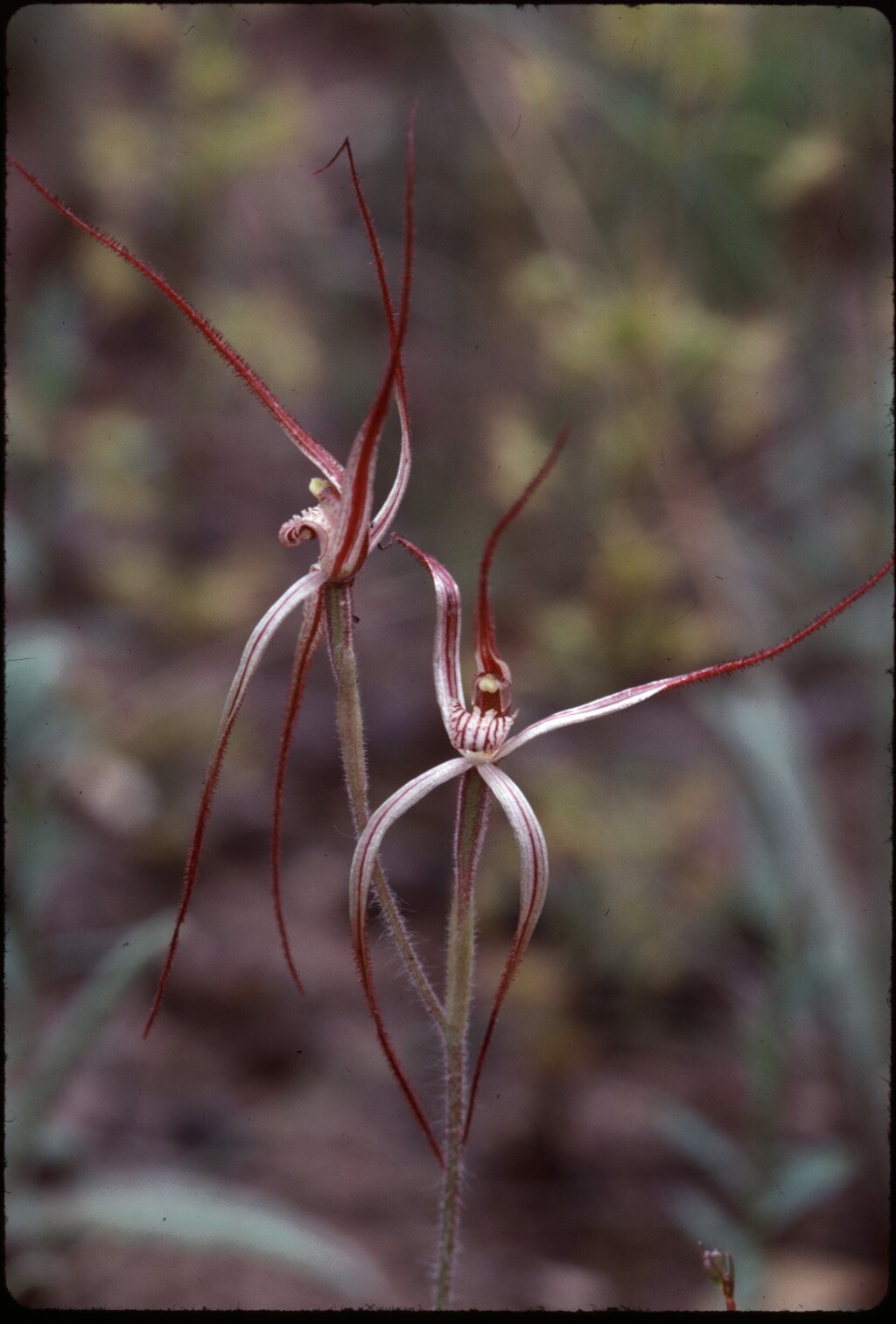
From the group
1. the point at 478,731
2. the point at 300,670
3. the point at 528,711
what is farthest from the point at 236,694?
the point at 528,711

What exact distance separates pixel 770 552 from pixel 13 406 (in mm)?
1209

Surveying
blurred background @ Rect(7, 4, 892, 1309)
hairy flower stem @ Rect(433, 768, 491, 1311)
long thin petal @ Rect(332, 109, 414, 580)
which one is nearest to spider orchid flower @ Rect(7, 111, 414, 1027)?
long thin petal @ Rect(332, 109, 414, 580)

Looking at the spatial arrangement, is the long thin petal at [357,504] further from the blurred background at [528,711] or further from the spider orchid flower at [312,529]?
the blurred background at [528,711]

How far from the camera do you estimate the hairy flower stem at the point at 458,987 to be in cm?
76

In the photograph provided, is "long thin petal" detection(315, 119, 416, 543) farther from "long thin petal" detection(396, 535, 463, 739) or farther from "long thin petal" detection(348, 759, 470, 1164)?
"long thin petal" detection(348, 759, 470, 1164)

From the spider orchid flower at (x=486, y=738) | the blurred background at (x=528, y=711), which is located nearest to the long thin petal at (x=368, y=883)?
the spider orchid flower at (x=486, y=738)

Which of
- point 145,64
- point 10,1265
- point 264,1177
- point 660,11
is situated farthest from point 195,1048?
point 145,64

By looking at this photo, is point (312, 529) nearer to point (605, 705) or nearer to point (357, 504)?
point (357, 504)

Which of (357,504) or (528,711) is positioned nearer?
(357,504)

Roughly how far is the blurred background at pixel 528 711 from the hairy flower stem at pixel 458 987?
48cm

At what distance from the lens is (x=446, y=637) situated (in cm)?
78

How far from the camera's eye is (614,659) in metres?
1.81

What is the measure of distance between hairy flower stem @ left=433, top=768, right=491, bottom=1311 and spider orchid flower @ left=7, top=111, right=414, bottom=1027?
4.4 inches

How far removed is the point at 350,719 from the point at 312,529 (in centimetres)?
13
